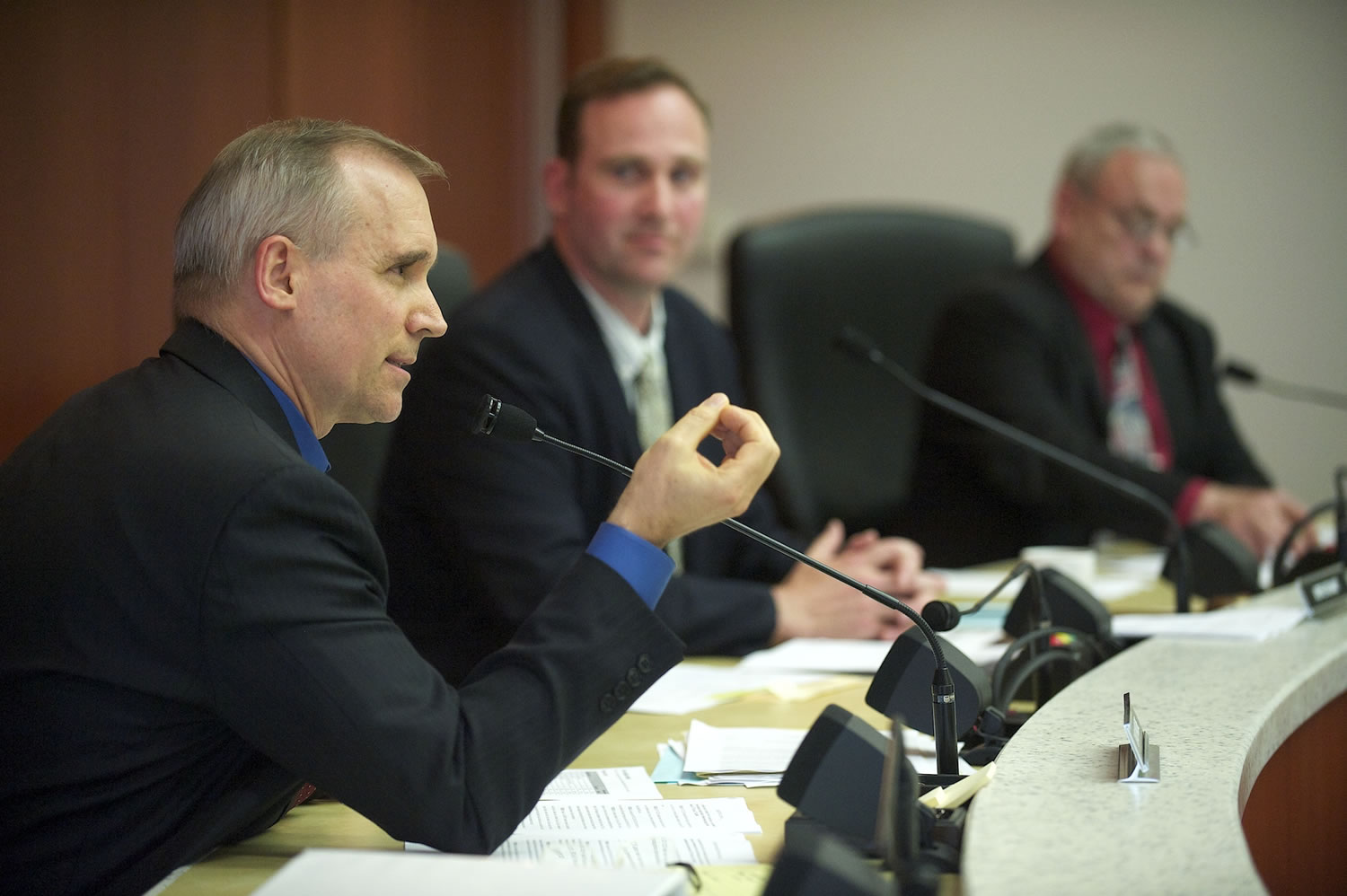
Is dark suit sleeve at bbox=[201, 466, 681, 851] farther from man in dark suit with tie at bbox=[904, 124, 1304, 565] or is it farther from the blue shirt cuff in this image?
man in dark suit with tie at bbox=[904, 124, 1304, 565]

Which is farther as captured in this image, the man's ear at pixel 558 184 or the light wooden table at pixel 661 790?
→ the man's ear at pixel 558 184

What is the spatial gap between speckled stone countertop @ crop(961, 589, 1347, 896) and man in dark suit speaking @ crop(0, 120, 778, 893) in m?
0.29

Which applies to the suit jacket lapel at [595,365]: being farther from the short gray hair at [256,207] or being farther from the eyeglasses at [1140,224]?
the eyeglasses at [1140,224]

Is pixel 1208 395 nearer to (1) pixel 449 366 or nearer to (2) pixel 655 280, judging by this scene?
(2) pixel 655 280

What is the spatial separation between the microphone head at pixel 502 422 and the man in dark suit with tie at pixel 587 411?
20.0 inches

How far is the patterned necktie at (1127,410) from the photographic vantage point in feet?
9.02

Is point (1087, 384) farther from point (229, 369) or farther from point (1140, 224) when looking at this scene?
point (229, 369)

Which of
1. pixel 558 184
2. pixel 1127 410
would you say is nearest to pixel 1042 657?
pixel 558 184

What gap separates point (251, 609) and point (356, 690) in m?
0.09

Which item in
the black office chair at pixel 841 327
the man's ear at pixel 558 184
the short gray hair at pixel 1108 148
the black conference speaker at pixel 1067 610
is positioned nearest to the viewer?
the black conference speaker at pixel 1067 610

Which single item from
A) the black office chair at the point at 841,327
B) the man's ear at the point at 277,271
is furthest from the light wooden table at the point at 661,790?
the black office chair at the point at 841,327

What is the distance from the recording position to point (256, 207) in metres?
1.02

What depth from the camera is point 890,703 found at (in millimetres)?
1108

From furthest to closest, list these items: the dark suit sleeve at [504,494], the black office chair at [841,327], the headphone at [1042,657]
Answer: the black office chair at [841,327]
the dark suit sleeve at [504,494]
the headphone at [1042,657]
